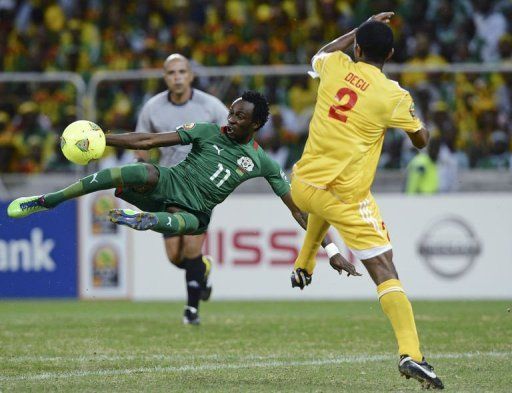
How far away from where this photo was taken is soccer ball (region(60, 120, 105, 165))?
853 cm

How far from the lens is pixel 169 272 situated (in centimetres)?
1578

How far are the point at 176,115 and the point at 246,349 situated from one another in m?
3.30

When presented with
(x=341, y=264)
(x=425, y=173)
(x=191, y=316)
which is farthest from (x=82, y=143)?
(x=425, y=173)

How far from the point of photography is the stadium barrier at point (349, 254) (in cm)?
1523

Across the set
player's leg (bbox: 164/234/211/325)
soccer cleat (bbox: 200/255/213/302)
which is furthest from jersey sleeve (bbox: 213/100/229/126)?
soccer cleat (bbox: 200/255/213/302)

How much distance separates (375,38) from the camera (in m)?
7.78

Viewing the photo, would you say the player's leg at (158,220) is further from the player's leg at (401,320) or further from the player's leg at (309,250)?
the player's leg at (401,320)

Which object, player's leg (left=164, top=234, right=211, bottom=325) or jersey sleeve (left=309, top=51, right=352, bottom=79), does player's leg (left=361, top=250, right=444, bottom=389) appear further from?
player's leg (left=164, top=234, right=211, bottom=325)

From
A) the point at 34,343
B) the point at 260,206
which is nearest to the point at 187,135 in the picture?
the point at 34,343

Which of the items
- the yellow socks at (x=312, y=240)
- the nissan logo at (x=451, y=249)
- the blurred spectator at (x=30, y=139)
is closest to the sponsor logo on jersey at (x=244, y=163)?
the yellow socks at (x=312, y=240)

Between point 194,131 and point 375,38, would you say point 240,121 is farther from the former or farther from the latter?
point 375,38

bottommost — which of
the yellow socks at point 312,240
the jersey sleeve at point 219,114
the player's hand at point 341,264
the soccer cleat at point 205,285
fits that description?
the soccer cleat at point 205,285

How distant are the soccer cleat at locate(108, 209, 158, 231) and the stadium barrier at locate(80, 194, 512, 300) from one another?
709cm

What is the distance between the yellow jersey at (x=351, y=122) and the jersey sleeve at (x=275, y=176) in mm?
1644
